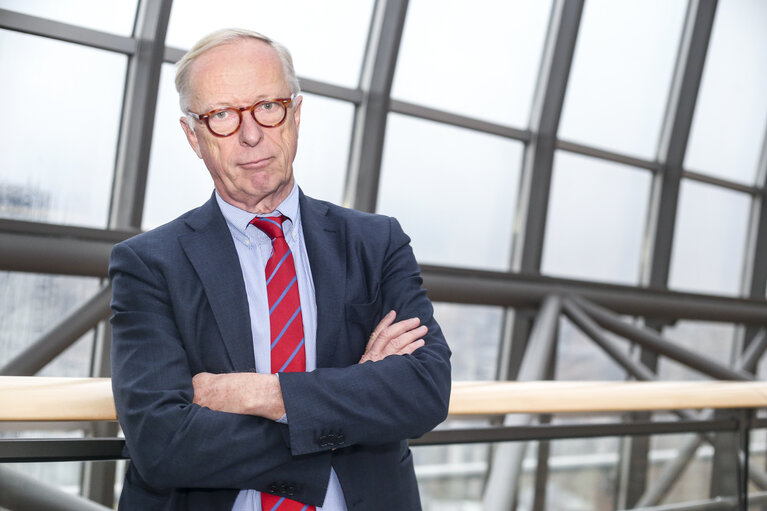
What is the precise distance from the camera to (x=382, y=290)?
5.50 ft

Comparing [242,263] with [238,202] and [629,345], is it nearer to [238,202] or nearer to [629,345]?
[238,202]

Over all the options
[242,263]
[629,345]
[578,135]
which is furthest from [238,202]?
[629,345]

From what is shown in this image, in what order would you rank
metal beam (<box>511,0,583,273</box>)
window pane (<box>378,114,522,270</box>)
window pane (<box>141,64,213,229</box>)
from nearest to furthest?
window pane (<box>141,64,213,229</box>) → window pane (<box>378,114,522,270</box>) → metal beam (<box>511,0,583,273</box>)

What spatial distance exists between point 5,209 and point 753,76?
7.45m

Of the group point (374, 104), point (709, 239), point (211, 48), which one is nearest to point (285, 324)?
point (211, 48)

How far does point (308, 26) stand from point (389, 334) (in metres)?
4.76

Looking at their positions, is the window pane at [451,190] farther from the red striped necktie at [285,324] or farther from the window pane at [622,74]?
the red striped necktie at [285,324]

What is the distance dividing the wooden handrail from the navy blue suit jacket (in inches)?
4.5

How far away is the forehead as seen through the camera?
1.51 meters

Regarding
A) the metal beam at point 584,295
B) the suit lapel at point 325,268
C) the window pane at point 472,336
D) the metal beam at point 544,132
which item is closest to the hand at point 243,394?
the suit lapel at point 325,268

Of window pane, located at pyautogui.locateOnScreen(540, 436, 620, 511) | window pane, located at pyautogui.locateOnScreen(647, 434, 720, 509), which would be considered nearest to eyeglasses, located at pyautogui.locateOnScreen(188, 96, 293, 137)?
window pane, located at pyautogui.locateOnScreen(540, 436, 620, 511)

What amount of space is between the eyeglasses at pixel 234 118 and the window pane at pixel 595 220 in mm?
6013

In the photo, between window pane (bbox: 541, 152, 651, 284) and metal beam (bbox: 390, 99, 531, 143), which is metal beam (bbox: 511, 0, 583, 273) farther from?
window pane (bbox: 541, 152, 651, 284)

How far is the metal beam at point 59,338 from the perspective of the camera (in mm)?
4812
